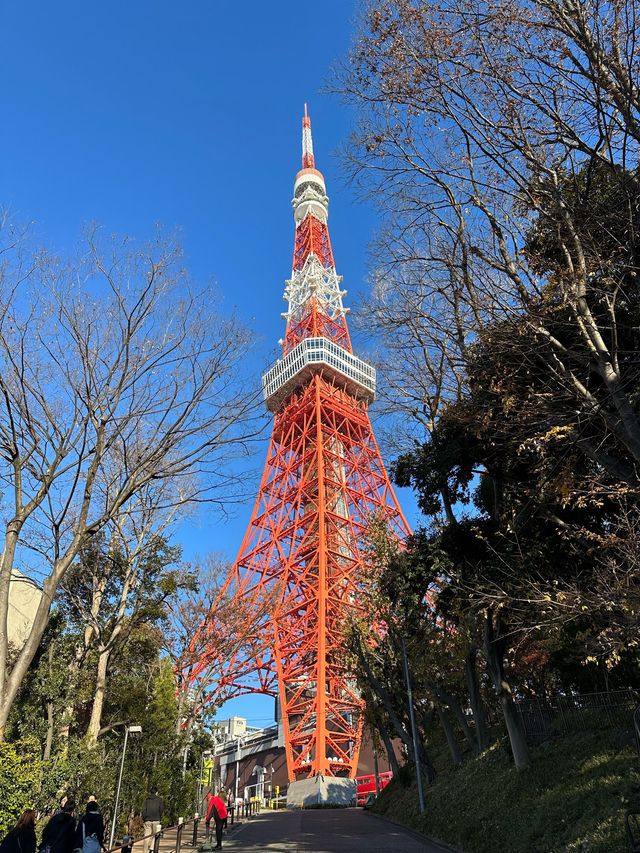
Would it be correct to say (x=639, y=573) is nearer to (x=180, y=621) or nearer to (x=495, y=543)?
(x=495, y=543)

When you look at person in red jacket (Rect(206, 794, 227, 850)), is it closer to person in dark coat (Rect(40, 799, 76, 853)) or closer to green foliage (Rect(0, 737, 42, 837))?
green foliage (Rect(0, 737, 42, 837))

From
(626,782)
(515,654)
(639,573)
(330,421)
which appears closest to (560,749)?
(626,782)

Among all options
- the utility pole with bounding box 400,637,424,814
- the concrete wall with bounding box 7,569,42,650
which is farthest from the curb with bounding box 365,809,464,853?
the concrete wall with bounding box 7,569,42,650

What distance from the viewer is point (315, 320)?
42250 mm

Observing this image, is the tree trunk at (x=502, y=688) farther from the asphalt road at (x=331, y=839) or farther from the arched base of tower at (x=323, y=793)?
the arched base of tower at (x=323, y=793)

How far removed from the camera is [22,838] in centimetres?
529

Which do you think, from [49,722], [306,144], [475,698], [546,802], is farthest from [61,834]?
[306,144]

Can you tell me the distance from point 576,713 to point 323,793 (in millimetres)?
16452

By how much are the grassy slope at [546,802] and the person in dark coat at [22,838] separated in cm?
506

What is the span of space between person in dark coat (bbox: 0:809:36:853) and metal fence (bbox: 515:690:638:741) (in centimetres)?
841

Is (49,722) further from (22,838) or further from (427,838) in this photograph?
(22,838)

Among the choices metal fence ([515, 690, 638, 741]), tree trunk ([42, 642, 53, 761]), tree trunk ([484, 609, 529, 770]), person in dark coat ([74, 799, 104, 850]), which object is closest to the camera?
person in dark coat ([74, 799, 104, 850])

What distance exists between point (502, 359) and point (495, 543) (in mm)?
4155

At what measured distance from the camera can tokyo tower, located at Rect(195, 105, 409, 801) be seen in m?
26.0
